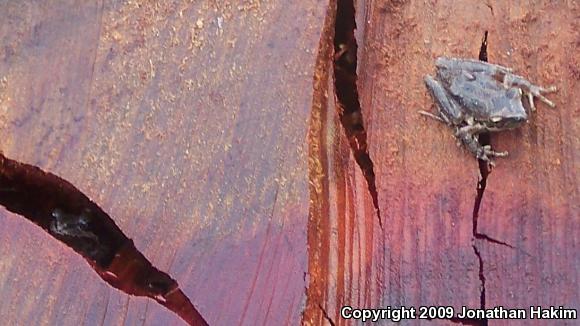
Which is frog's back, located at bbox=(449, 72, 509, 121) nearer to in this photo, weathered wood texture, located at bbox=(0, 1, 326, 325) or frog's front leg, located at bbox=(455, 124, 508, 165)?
frog's front leg, located at bbox=(455, 124, 508, 165)

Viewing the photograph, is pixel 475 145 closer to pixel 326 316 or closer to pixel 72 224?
pixel 326 316

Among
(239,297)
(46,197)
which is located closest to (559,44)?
(239,297)

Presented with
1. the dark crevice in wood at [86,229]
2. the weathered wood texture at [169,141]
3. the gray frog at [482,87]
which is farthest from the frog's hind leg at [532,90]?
the dark crevice in wood at [86,229]

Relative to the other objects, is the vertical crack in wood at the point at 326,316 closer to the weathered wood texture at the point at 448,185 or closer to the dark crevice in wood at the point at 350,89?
the weathered wood texture at the point at 448,185

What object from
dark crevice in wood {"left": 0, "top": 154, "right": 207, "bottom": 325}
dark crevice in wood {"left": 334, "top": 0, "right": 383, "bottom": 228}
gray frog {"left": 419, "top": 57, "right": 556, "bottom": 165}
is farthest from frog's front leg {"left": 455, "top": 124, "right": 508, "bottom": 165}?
dark crevice in wood {"left": 0, "top": 154, "right": 207, "bottom": 325}

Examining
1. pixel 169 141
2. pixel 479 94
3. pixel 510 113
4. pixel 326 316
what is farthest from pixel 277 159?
pixel 479 94
